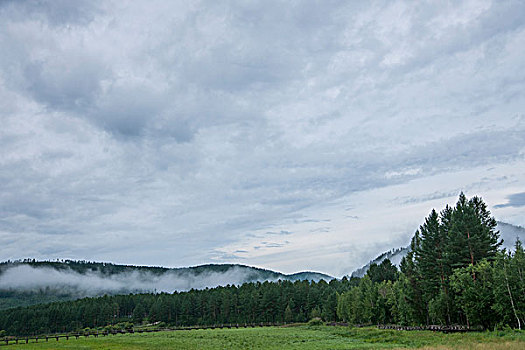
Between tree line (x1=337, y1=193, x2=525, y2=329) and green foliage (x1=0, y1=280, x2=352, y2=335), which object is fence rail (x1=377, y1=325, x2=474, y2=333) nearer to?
tree line (x1=337, y1=193, x2=525, y2=329)

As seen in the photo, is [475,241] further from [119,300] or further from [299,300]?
[119,300]

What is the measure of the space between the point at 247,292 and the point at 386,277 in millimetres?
63049

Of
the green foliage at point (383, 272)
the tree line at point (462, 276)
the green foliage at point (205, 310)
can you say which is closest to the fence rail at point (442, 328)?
the tree line at point (462, 276)

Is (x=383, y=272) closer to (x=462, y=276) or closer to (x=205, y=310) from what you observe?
(x=462, y=276)

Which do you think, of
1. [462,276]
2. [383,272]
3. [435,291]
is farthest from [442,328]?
[383,272]

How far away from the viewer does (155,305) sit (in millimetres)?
164250

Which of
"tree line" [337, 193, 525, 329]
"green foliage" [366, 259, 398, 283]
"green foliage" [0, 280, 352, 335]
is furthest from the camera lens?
"green foliage" [0, 280, 352, 335]

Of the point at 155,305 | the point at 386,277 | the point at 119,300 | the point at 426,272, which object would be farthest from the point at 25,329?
the point at 426,272

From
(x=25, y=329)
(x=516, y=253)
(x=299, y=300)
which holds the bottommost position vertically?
(x=25, y=329)

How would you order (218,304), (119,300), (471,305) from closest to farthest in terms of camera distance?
(471,305) → (218,304) → (119,300)

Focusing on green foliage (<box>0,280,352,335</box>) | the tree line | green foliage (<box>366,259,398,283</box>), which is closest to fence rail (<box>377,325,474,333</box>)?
the tree line

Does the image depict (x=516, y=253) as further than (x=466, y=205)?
No

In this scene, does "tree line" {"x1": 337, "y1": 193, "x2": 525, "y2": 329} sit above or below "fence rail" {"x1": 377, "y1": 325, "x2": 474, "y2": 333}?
above

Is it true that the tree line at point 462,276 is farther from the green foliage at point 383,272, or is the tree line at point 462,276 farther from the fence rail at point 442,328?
the green foliage at point 383,272
